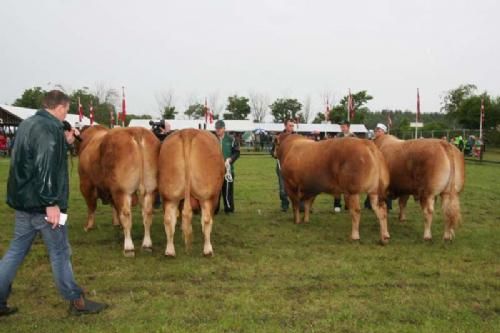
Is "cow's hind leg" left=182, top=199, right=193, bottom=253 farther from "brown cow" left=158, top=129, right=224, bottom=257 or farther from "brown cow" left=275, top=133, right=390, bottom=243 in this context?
"brown cow" left=275, top=133, right=390, bottom=243

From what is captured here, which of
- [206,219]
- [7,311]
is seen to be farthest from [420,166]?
[7,311]

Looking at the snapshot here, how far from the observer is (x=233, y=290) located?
514cm

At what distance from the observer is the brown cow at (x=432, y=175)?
7.39m

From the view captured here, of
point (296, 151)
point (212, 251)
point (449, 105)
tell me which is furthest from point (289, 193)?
point (449, 105)

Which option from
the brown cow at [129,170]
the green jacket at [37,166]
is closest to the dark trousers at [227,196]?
the brown cow at [129,170]

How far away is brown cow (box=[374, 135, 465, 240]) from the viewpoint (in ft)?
24.2

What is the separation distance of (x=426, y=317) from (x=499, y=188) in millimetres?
12362

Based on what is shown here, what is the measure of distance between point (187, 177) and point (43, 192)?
2.46 metres

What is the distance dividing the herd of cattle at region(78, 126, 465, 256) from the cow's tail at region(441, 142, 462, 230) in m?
0.02

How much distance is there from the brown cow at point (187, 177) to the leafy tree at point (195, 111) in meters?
80.7

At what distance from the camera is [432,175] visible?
7492 mm

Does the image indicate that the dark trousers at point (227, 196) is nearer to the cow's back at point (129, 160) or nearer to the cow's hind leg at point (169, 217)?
the cow's back at point (129, 160)

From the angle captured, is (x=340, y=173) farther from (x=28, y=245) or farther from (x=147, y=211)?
(x=28, y=245)

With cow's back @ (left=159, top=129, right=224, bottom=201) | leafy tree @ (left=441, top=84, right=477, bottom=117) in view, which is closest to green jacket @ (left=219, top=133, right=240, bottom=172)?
cow's back @ (left=159, top=129, right=224, bottom=201)
